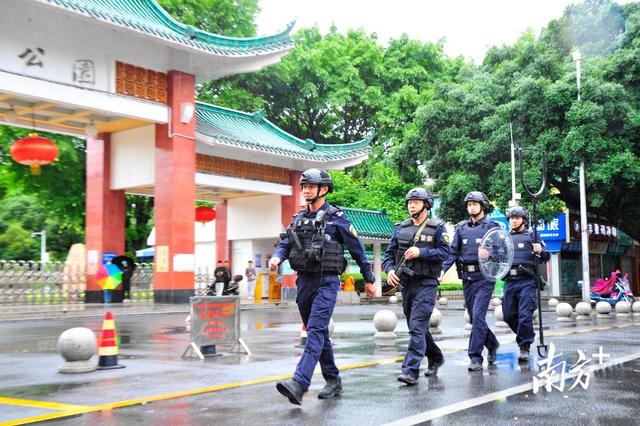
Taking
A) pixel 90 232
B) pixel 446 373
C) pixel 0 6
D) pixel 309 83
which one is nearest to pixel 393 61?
pixel 309 83

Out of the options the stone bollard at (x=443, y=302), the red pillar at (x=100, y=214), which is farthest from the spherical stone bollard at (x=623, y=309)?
the red pillar at (x=100, y=214)

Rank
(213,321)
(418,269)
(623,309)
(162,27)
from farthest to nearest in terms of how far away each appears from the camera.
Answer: (162,27)
(623,309)
(213,321)
(418,269)

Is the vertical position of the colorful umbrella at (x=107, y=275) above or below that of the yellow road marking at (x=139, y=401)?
above

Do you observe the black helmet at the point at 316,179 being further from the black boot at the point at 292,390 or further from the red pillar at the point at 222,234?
the red pillar at the point at 222,234

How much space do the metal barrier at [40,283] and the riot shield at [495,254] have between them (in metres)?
19.3

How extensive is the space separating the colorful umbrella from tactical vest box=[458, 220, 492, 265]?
17.9 meters

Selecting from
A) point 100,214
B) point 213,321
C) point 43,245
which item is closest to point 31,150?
point 100,214

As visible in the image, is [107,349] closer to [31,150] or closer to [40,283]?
[31,150]

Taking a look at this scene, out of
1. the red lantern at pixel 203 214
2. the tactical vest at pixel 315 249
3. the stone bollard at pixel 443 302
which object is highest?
the red lantern at pixel 203 214

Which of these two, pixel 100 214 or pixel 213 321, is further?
pixel 100 214

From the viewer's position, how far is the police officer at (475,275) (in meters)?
8.12

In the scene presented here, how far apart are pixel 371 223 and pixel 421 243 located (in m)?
26.9

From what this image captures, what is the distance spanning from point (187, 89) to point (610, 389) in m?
19.5

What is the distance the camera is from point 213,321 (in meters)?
9.55
